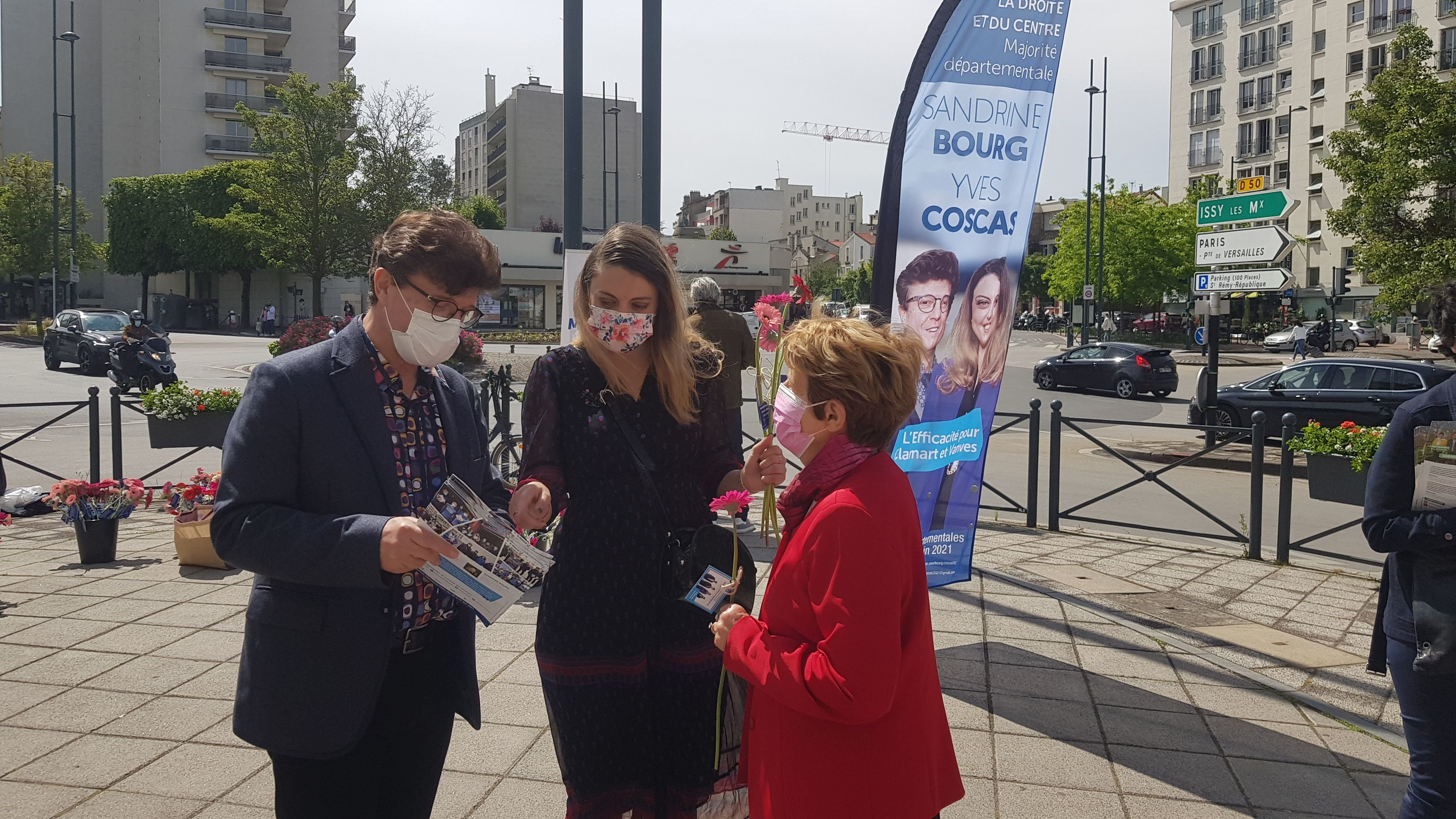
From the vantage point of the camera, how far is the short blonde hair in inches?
78.6

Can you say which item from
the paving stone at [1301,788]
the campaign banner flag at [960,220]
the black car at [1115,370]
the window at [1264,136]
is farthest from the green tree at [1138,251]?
the paving stone at [1301,788]

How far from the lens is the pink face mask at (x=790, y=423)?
217 centimetres

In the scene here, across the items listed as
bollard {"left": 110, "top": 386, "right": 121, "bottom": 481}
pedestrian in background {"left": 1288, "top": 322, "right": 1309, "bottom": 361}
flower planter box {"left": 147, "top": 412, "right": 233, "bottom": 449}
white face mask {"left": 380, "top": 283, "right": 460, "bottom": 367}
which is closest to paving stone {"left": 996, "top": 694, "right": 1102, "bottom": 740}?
white face mask {"left": 380, "top": 283, "right": 460, "bottom": 367}

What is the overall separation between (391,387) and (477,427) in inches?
10.5

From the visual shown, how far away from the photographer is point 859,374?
6.53ft

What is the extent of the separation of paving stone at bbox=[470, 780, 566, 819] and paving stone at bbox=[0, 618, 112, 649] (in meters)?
2.78

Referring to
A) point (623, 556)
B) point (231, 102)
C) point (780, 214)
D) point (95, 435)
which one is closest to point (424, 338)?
point (623, 556)

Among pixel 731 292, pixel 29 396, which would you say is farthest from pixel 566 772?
pixel 731 292

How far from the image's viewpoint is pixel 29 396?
63.8 feet

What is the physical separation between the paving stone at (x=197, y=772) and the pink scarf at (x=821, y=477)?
2.42 m

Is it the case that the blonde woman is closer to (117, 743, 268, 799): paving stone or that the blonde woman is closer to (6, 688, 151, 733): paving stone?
(117, 743, 268, 799): paving stone

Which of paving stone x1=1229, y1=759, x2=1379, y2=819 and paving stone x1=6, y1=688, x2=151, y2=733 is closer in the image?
paving stone x1=1229, y1=759, x2=1379, y2=819

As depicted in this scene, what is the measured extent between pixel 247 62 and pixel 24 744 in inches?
2561

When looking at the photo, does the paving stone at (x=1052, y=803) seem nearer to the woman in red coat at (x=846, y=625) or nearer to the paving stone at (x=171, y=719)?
the woman in red coat at (x=846, y=625)
